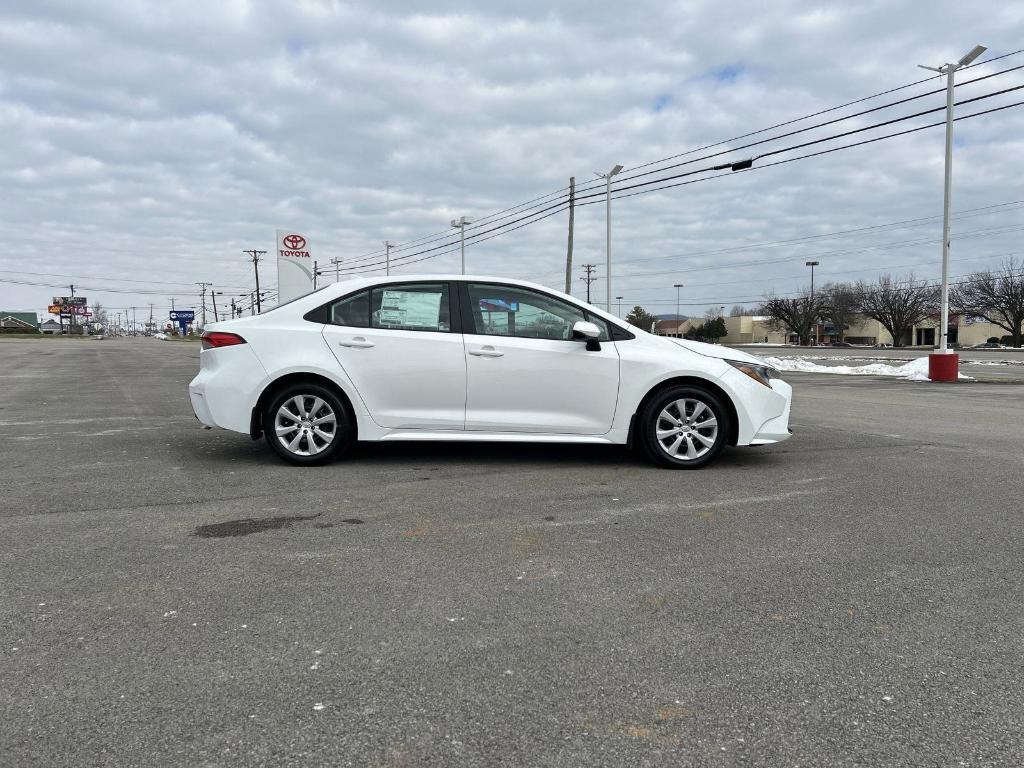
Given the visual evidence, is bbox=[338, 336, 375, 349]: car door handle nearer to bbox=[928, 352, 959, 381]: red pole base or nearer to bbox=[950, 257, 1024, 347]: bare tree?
bbox=[928, 352, 959, 381]: red pole base

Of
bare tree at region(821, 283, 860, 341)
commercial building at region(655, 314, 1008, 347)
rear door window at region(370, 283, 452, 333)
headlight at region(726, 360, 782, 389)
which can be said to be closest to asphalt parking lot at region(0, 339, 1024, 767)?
headlight at region(726, 360, 782, 389)

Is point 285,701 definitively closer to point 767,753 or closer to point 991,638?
point 767,753

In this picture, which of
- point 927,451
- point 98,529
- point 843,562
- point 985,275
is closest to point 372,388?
point 98,529

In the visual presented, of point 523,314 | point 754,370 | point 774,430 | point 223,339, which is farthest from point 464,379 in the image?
point 774,430

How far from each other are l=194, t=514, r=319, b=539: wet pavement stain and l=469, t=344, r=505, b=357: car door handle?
2012mm

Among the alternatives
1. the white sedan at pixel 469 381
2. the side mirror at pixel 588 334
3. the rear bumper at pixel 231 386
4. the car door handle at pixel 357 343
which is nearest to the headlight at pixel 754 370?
the white sedan at pixel 469 381

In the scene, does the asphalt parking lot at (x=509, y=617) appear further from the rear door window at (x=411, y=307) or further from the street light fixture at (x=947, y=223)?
the street light fixture at (x=947, y=223)

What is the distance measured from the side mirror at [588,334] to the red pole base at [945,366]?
17.0 m

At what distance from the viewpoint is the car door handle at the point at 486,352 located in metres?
5.94

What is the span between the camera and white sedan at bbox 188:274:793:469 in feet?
19.5

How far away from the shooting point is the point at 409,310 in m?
6.11

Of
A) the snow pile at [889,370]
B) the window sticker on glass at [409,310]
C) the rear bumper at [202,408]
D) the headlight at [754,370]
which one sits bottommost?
the snow pile at [889,370]

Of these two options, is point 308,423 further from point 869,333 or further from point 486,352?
point 869,333

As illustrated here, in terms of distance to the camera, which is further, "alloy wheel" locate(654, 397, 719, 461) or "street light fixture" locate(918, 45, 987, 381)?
"street light fixture" locate(918, 45, 987, 381)
